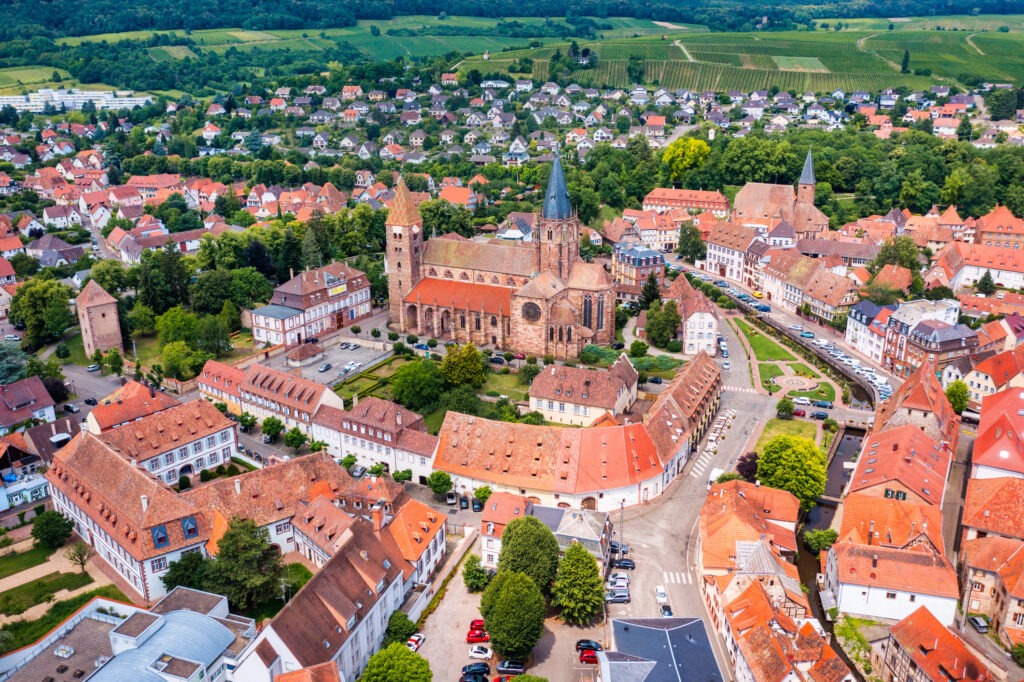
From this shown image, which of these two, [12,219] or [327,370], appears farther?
[12,219]

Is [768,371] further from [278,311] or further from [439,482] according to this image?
[278,311]

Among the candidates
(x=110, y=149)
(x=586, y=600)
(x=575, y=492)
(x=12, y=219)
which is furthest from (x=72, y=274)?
(x=586, y=600)

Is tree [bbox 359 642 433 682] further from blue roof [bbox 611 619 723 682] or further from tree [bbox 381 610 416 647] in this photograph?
blue roof [bbox 611 619 723 682]

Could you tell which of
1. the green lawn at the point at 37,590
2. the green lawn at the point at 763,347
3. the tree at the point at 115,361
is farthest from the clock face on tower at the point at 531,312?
the green lawn at the point at 37,590

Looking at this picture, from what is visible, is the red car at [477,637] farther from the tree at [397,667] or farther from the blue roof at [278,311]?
the blue roof at [278,311]

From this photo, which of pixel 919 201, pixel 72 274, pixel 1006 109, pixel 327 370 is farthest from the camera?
pixel 1006 109

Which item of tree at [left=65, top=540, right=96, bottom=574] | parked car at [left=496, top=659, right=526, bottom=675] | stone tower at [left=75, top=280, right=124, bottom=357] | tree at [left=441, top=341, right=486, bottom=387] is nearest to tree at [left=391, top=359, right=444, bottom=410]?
tree at [left=441, top=341, right=486, bottom=387]

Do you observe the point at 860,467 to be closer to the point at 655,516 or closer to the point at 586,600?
the point at 655,516

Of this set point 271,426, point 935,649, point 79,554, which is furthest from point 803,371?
point 79,554
